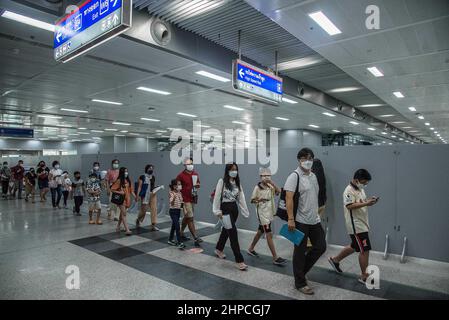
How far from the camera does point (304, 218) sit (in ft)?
12.4

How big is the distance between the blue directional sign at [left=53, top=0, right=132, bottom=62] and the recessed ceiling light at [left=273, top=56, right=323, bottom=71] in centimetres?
525

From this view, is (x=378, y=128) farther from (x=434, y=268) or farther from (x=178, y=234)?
(x=178, y=234)

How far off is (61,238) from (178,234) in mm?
2860

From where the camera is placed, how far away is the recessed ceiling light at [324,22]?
185 inches

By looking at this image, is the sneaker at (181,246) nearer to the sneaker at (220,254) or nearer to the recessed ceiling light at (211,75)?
the sneaker at (220,254)

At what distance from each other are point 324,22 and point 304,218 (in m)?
3.30

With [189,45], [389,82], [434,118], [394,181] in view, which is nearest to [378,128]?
[434,118]

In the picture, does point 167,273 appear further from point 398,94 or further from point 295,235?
point 398,94

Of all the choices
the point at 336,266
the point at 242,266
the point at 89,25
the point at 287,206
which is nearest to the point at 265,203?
the point at 242,266

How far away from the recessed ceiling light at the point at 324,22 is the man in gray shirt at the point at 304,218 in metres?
2.37

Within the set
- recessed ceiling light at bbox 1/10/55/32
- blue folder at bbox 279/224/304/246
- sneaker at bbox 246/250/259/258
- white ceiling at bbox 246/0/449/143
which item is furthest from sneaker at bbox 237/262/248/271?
recessed ceiling light at bbox 1/10/55/32

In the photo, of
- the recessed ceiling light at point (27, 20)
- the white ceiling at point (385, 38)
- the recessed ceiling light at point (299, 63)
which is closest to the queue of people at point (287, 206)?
the white ceiling at point (385, 38)

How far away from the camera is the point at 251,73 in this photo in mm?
6102

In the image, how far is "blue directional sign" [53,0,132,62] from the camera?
315 centimetres
